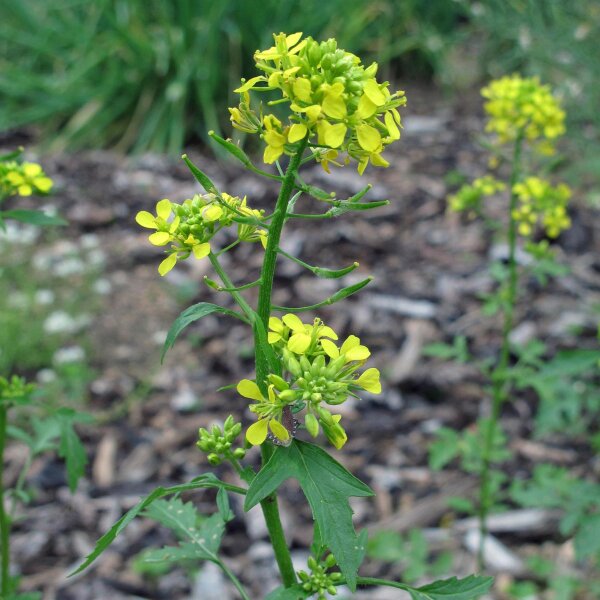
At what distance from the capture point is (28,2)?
666 cm

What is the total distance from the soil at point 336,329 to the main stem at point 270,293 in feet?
4.60

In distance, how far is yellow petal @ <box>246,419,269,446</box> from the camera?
3.62ft

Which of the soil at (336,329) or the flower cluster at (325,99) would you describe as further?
the soil at (336,329)

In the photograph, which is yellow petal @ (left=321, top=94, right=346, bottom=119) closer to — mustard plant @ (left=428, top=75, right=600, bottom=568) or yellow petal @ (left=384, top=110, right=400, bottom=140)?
yellow petal @ (left=384, top=110, right=400, bottom=140)

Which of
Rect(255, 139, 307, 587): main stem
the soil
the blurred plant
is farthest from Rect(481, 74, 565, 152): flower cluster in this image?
the blurred plant

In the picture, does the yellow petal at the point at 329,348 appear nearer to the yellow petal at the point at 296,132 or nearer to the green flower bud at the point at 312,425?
the green flower bud at the point at 312,425

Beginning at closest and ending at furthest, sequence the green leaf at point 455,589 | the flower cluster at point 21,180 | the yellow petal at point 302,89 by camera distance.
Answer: the yellow petal at point 302,89 < the green leaf at point 455,589 < the flower cluster at point 21,180

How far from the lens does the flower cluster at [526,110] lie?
7.95 feet

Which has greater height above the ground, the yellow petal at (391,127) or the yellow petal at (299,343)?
the yellow petal at (391,127)

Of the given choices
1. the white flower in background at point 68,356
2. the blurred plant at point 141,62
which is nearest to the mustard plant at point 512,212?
the white flower in background at point 68,356

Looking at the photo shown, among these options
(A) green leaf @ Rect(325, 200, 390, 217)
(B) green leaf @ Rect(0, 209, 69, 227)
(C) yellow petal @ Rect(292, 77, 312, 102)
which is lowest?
(A) green leaf @ Rect(325, 200, 390, 217)

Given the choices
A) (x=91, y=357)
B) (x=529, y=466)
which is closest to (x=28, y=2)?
(x=91, y=357)

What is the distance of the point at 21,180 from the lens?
1.76 meters

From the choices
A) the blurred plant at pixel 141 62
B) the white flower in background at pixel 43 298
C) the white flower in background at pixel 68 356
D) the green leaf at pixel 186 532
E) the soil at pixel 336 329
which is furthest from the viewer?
the blurred plant at pixel 141 62
